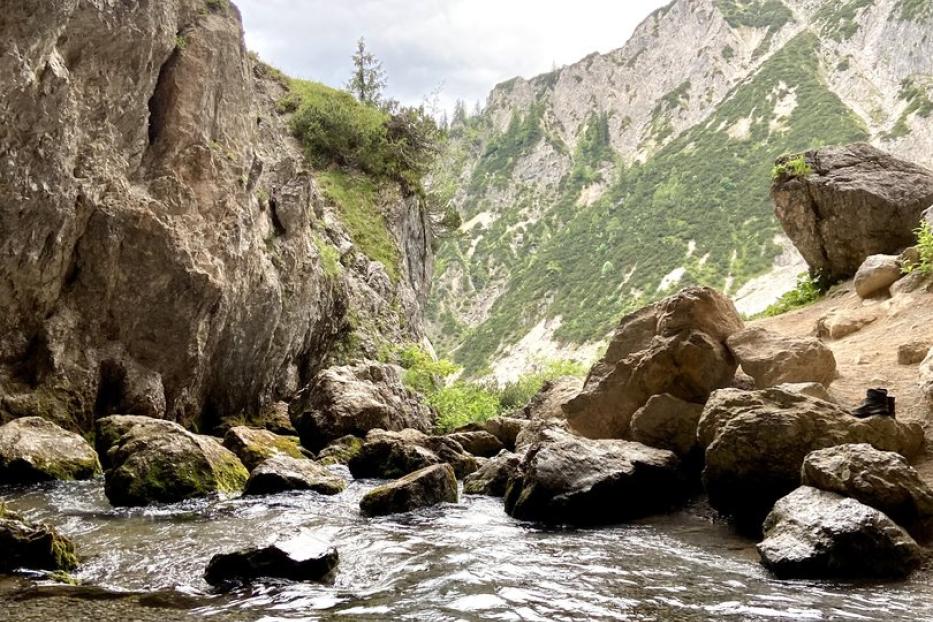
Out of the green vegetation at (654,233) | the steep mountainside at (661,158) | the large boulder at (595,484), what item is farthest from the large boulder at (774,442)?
the green vegetation at (654,233)

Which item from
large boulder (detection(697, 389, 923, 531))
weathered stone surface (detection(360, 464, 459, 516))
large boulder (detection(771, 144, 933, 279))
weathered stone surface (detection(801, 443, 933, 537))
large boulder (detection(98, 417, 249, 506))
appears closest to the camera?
weathered stone surface (detection(801, 443, 933, 537))

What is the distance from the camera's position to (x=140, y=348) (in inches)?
719

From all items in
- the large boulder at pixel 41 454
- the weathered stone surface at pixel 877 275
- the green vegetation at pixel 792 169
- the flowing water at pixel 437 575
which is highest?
the green vegetation at pixel 792 169

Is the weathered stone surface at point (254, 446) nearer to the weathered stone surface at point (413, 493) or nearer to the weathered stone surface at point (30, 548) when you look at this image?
the weathered stone surface at point (413, 493)

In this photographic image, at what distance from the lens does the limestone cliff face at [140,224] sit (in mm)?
14352

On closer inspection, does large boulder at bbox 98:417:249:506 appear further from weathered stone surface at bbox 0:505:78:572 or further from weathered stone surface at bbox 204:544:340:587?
weathered stone surface at bbox 204:544:340:587

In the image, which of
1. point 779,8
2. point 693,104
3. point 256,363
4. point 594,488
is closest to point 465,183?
point 693,104

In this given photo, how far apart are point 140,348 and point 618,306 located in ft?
285

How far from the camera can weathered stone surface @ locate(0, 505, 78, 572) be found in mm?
6840

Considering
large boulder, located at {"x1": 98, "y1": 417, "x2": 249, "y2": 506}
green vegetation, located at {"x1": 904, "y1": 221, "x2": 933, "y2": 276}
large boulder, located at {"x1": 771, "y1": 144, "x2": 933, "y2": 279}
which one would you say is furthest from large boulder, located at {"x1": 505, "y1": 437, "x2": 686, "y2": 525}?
large boulder, located at {"x1": 771, "y1": 144, "x2": 933, "y2": 279}

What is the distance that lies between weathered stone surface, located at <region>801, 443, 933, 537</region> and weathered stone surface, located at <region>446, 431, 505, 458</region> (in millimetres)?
13961

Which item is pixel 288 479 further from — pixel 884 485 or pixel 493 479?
pixel 884 485

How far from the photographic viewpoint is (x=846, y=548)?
6.95 metres

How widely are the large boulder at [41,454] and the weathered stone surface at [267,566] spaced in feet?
25.3
